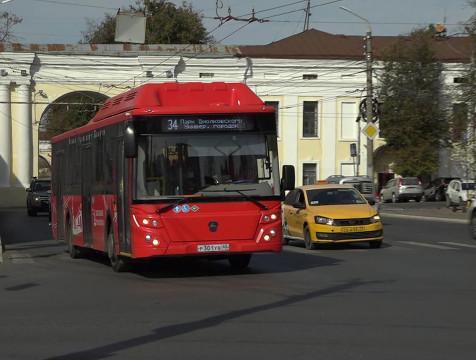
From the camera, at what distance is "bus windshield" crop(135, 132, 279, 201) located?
1530cm

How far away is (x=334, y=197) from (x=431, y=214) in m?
21.1

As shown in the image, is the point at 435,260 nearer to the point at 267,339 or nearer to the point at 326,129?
the point at 267,339

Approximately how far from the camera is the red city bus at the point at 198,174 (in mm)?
15266

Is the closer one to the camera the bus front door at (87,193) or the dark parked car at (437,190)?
the bus front door at (87,193)

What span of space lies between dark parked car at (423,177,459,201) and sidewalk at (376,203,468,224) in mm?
14228

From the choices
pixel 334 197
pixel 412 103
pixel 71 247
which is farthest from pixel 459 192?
pixel 71 247

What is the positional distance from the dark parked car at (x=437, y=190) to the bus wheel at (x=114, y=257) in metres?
48.9

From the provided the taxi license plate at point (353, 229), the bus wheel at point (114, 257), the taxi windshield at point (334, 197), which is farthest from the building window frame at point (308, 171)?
the bus wheel at point (114, 257)

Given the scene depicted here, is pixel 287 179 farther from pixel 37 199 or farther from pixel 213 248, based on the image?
pixel 37 199

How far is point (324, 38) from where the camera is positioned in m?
69.3

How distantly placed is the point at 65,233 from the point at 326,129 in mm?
45633

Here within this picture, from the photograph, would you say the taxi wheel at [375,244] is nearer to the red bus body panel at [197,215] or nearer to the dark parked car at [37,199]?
the red bus body panel at [197,215]

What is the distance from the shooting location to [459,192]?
52969 millimetres

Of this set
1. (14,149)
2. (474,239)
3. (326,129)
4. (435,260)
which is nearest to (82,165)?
(435,260)
